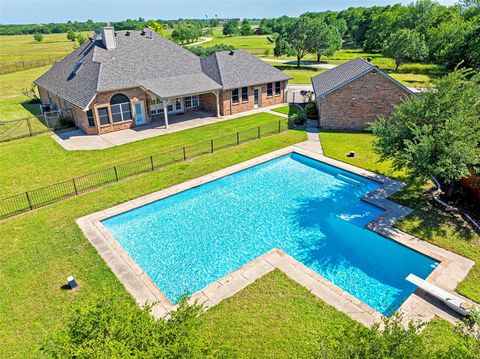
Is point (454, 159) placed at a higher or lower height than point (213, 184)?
higher

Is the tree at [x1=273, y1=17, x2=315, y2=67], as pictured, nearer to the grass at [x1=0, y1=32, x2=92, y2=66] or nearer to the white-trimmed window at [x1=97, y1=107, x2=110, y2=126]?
the white-trimmed window at [x1=97, y1=107, x2=110, y2=126]

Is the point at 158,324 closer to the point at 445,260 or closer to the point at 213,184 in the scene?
the point at 445,260

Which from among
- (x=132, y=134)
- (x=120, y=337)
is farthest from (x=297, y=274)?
(x=132, y=134)

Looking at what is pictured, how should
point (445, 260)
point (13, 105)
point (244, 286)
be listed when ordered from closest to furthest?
point (244, 286) < point (445, 260) < point (13, 105)

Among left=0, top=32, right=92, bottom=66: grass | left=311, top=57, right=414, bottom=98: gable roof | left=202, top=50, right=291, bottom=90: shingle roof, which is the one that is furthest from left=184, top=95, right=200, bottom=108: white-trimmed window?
left=0, top=32, right=92, bottom=66: grass

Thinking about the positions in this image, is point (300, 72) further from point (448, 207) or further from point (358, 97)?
point (448, 207)

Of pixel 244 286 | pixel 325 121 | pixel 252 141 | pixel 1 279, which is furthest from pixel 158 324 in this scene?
pixel 325 121

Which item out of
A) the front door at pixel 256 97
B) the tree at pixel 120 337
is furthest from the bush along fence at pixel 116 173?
the tree at pixel 120 337

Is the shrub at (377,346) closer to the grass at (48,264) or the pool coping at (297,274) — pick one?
the pool coping at (297,274)
